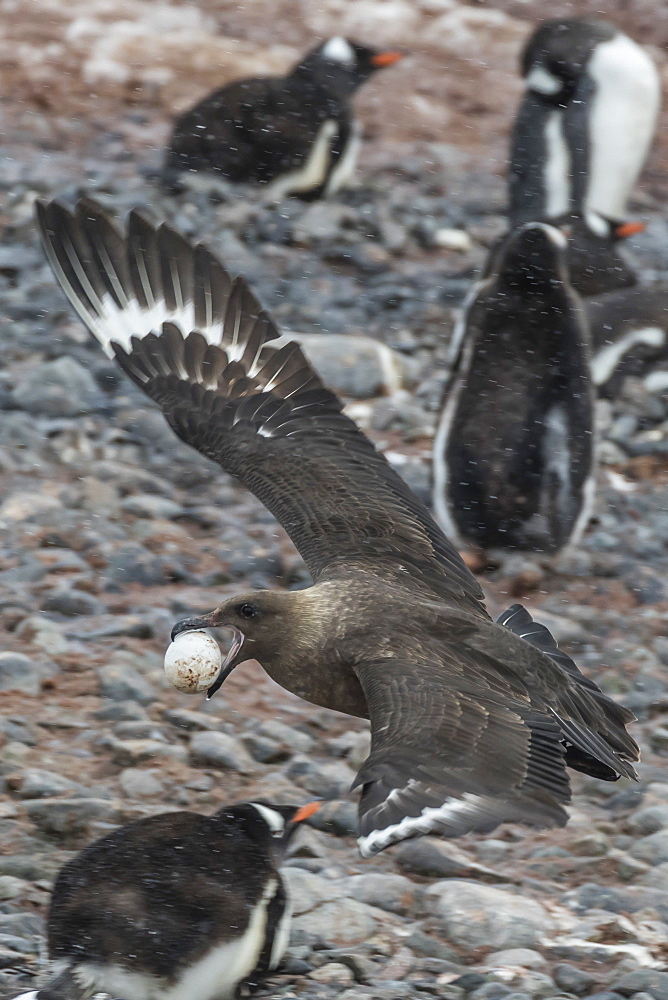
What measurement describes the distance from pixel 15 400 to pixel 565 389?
7.57 ft

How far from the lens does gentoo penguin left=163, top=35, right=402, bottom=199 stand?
916cm

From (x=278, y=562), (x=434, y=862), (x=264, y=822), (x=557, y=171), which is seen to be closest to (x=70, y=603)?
(x=278, y=562)

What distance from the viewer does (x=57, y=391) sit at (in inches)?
275

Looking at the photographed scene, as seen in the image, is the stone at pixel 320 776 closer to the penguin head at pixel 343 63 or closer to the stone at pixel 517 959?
the stone at pixel 517 959

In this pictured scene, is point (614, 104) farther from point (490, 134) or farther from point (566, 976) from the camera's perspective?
point (566, 976)

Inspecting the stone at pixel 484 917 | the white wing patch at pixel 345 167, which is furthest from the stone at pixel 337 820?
the white wing patch at pixel 345 167

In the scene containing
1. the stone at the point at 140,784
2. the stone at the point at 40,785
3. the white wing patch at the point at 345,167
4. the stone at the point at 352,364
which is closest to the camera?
the stone at the point at 40,785

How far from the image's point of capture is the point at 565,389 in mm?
6328

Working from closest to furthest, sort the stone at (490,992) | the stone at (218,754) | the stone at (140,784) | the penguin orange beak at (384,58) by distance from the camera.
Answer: the stone at (490,992) < the stone at (140,784) < the stone at (218,754) < the penguin orange beak at (384,58)

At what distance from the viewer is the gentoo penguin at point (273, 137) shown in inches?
360

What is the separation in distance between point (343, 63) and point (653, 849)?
6.38 metres

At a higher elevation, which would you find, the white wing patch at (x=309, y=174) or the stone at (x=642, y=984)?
the stone at (x=642, y=984)

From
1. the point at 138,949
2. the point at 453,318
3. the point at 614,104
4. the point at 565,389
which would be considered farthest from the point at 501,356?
the point at 614,104

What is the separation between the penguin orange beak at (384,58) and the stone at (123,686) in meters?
5.99
